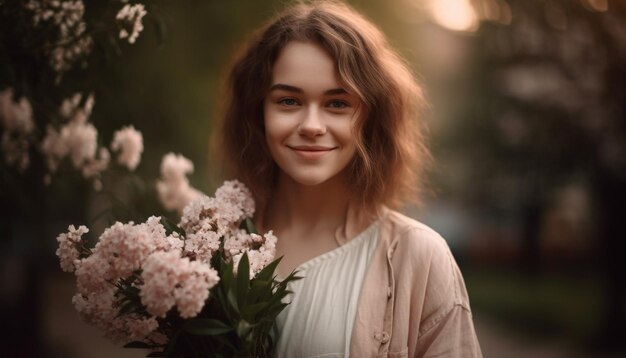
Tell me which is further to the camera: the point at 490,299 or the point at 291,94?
the point at 490,299

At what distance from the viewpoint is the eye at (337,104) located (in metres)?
2.27

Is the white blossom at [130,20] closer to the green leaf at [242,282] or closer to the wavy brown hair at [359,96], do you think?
the wavy brown hair at [359,96]

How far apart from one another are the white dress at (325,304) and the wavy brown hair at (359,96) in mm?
221

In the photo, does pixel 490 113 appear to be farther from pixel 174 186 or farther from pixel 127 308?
pixel 127 308

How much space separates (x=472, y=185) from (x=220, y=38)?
6086mm

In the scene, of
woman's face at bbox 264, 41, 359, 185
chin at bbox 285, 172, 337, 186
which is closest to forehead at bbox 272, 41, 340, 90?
woman's face at bbox 264, 41, 359, 185

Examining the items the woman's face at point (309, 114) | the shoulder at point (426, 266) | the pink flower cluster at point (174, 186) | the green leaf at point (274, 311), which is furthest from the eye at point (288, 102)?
the pink flower cluster at point (174, 186)

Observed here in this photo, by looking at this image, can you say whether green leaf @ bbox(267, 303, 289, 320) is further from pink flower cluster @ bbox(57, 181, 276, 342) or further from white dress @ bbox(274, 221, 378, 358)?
white dress @ bbox(274, 221, 378, 358)

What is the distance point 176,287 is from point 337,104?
96 centimetres

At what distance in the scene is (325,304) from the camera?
88.0 inches

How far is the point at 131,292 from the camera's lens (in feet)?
5.80

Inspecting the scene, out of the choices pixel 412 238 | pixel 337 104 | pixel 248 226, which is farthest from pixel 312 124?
pixel 412 238

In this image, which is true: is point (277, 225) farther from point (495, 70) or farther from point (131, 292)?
point (495, 70)

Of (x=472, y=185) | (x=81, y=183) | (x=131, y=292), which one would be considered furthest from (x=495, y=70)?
(x=131, y=292)
